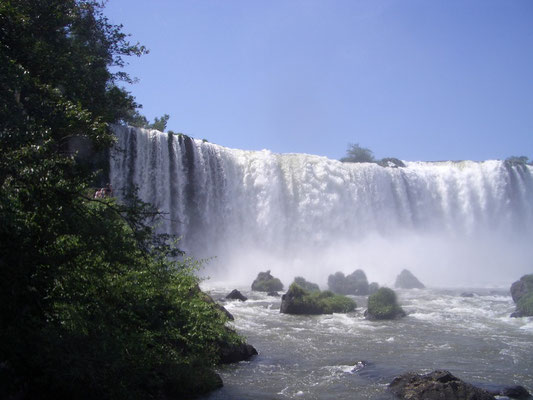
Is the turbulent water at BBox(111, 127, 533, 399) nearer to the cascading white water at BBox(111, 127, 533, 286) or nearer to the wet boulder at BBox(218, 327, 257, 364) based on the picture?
the cascading white water at BBox(111, 127, 533, 286)

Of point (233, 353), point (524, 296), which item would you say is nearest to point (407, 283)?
point (524, 296)

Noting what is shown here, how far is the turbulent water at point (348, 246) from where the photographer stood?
35.1 feet

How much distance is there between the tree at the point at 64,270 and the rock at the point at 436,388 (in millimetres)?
3898

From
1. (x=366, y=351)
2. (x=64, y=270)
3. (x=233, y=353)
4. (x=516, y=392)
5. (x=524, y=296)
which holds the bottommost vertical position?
(x=366, y=351)

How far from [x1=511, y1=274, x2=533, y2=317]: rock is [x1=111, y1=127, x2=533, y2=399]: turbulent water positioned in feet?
2.39

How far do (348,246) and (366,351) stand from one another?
83.2ft

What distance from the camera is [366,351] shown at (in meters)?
12.2

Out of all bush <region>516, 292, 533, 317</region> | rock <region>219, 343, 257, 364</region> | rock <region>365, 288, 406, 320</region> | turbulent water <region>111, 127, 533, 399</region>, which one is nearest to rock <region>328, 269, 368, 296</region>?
turbulent water <region>111, 127, 533, 399</region>

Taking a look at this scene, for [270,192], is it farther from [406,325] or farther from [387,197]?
[406,325]

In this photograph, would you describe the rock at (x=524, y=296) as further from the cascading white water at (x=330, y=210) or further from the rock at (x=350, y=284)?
the cascading white water at (x=330, y=210)

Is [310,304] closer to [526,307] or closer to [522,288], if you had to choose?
[526,307]

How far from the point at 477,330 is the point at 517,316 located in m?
3.41

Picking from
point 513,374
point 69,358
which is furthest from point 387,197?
point 69,358

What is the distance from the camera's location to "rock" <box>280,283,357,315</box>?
18.2 meters
